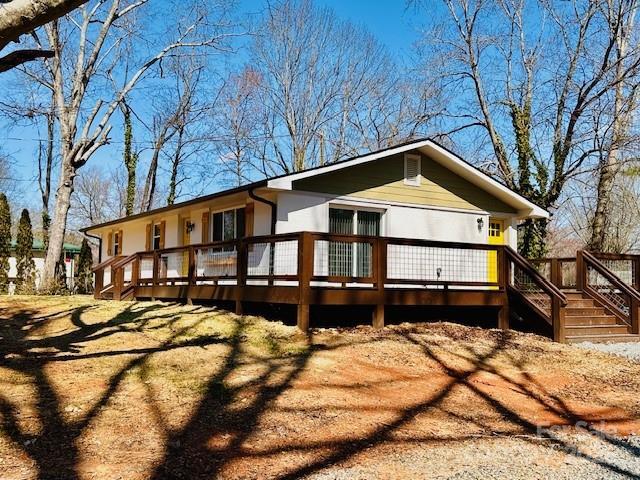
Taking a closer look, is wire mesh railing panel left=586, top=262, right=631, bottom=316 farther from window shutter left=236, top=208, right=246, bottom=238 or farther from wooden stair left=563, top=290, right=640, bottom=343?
window shutter left=236, top=208, right=246, bottom=238

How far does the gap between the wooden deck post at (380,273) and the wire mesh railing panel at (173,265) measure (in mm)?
5314

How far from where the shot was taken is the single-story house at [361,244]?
926 cm

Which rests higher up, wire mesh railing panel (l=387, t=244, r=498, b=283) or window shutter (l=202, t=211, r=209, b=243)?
window shutter (l=202, t=211, r=209, b=243)

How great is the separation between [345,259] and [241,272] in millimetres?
2040

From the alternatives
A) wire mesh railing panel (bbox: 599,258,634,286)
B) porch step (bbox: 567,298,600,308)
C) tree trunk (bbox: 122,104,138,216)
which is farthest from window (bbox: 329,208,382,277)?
tree trunk (bbox: 122,104,138,216)

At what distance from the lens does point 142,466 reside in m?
3.56

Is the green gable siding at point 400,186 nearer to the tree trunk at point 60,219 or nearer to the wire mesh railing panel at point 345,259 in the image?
the wire mesh railing panel at point 345,259

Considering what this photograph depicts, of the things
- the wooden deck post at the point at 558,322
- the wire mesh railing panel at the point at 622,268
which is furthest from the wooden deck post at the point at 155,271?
the wire mesh railing panel at the point at 622,268

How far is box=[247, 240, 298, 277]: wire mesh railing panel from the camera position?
376 inches

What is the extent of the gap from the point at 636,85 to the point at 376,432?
15.9m

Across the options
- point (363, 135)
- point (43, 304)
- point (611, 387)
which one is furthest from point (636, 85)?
point (43, 304)

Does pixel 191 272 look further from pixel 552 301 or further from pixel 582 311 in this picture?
pixel 582 311

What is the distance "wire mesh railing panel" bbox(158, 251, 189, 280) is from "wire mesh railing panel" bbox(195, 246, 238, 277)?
724 millimetres

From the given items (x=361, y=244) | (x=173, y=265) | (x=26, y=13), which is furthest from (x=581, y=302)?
(x=26, y=13)
